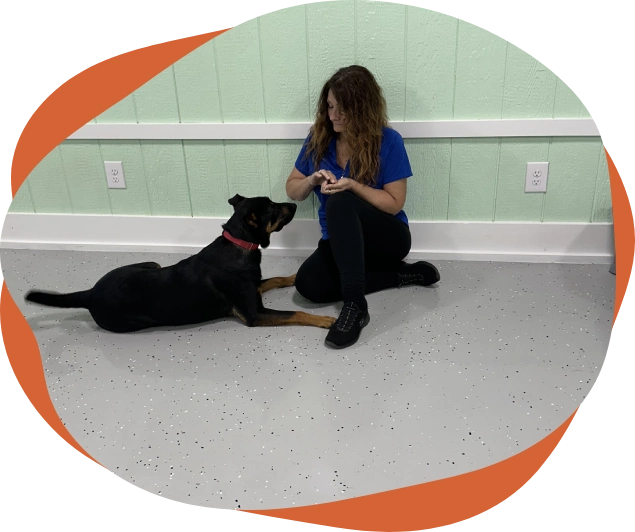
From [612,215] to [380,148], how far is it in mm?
1166

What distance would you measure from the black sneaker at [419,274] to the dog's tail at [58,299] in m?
1.33

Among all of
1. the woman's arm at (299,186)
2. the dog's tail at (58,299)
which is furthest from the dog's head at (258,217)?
the dog's tail at (58,299)

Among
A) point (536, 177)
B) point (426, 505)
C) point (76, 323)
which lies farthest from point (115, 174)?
point (426, 505)

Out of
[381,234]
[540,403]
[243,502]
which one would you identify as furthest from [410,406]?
[381,234]

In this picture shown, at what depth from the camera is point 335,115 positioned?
234cm

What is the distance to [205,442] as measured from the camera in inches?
70.5

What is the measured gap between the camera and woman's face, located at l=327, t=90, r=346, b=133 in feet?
7.62

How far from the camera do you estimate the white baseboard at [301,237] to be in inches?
108

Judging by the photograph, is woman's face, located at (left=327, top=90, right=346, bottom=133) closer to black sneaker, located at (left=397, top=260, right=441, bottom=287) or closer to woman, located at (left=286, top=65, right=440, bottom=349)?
woman, located at (left=286, top=65, right=440, bottom=349)

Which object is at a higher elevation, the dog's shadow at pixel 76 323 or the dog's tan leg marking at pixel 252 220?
the dog's tan leg marking at pixel 252 220

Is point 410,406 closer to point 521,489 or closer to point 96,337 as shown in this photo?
point 521,489

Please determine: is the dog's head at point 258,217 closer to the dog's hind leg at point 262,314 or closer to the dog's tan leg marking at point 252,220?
the dog's tan leg marking at point 252,220

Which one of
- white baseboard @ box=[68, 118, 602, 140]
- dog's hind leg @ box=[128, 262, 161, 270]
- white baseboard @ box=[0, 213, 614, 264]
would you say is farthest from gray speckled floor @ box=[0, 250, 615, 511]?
white baseboard @ box=[68, 118, 602, 140]

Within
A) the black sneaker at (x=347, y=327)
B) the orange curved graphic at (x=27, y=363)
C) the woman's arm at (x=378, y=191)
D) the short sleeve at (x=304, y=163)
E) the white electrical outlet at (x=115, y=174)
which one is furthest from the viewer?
the white electrical outlet at (x=115, y=174)
